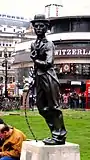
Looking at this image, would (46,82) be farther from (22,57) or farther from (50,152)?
(22,57)

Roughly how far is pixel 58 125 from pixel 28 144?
0.68m

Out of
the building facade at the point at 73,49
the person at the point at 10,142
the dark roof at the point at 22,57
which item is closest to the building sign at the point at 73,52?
the building facade at the point at 73,49

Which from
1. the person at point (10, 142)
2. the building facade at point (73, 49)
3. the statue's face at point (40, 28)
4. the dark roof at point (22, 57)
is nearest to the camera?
the statue's face at point (40, 28)

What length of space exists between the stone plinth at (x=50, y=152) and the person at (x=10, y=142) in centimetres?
39

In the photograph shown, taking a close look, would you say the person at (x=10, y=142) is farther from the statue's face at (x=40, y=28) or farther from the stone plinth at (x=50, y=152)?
the statue's face at (x=40, y=28)

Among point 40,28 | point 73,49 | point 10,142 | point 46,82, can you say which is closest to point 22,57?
point 73,49

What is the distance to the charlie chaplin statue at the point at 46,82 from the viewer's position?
10188 mm

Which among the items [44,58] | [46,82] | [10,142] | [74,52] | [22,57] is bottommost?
[22,57]

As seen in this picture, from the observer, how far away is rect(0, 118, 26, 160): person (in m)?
10.5

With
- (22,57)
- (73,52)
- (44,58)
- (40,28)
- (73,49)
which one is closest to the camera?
(44,58)

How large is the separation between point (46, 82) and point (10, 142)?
1401mm

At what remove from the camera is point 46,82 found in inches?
403

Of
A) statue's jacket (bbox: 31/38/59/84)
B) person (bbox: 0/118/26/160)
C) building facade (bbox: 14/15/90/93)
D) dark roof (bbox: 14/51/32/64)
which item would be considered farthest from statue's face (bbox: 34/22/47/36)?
dark roof (bbox: 14/51/32/64)

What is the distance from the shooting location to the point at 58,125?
10453mm
